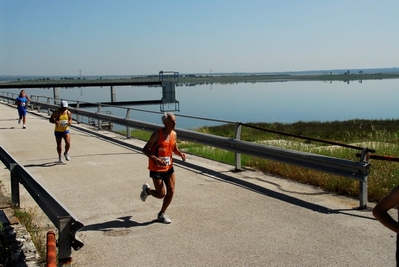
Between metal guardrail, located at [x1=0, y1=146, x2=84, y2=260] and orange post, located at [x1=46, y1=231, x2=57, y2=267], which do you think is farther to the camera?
metal guardrail, located at [x1=0, y1=146, x2=84, y2=260]

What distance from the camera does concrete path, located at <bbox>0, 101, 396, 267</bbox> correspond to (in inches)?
232

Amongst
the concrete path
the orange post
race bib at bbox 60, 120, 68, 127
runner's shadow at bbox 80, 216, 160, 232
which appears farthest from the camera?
race bib at bbox 60, 120, 68, 127

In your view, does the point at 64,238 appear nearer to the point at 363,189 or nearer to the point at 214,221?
the point at 214,221

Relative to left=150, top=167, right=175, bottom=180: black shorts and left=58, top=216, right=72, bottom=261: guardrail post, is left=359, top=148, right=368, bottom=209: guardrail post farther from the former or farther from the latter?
left=58, top=216, right=72, bottom=261: guardrail post

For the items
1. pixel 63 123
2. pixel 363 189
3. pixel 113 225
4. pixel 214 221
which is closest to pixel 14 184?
pixel 113 225

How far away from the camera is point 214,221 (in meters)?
7.38

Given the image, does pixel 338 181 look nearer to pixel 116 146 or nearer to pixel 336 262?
pixel 336 262

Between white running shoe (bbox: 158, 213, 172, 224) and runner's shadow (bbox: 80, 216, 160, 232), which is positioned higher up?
white running shoe (bbox: 158, 213, 172, 224)

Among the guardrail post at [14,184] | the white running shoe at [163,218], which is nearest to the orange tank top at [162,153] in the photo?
the white running shoe at [163,218]

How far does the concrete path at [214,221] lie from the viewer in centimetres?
588

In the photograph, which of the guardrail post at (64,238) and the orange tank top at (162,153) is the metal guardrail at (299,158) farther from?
the guardrail post at (64,238)

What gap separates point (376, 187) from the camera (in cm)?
851

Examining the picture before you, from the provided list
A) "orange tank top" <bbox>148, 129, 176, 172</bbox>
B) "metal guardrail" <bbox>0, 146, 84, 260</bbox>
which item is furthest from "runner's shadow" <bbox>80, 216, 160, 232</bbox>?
"metal guardrail" <bbox>0, 146, 84, 260</bbox>

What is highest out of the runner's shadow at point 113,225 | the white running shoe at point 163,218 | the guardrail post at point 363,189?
the guardrail post at point 363,189
